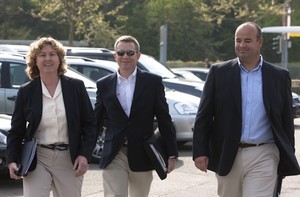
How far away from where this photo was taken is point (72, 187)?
5.54m

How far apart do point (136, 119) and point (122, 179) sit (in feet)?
1.64

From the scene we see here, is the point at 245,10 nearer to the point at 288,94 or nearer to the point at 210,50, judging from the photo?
the point at 210,50

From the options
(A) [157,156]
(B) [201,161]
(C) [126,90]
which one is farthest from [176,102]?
(B) [201,161]

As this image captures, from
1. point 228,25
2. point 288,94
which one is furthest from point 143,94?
point 228,25

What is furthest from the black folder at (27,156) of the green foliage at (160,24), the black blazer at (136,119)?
the green foliage at (160,24)

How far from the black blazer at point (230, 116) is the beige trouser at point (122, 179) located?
0.57 metres

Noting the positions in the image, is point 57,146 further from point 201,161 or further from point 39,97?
point 201,161

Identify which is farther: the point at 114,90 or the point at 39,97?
the point at 114,90

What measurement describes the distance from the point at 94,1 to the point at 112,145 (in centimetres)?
2965

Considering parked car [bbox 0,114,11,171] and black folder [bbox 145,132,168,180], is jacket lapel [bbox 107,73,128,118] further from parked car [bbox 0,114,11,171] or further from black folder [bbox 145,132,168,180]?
parked car [bbox 0,114,11,171]

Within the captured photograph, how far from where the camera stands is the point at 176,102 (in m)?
13.4

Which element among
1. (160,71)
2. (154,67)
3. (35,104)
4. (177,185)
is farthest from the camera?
(160,71)

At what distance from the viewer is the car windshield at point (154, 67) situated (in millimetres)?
15239

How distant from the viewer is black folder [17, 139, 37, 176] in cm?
538
